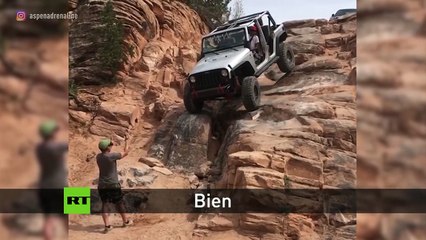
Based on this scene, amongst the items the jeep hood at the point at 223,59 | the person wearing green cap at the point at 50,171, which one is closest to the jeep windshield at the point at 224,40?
the jeep hood at the point at 223,59

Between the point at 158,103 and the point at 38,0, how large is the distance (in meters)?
7.47

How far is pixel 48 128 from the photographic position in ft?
4.14

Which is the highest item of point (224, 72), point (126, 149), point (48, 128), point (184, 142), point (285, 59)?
point (285, 59)

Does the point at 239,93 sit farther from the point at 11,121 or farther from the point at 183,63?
the point at 11,121

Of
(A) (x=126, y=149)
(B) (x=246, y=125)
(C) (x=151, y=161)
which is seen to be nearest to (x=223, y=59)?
(B) (x=246, y=125)

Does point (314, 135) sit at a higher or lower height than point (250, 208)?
higher

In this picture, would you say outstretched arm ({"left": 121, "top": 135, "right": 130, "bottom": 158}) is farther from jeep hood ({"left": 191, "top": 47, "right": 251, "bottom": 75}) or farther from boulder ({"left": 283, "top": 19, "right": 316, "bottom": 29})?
boulder ({"left": 283, "top": 19, "right": 316, "bottom": 29})

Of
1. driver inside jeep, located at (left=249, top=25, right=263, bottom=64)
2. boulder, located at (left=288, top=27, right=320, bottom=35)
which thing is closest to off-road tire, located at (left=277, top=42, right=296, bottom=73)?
driver inside jeep, located at (left=249, top=25, right=263, bottom=64)

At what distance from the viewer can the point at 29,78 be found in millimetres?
1149

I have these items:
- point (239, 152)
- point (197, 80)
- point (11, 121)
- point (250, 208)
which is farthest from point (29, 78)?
point (197, 80)

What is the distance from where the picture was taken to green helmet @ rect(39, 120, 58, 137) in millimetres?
1236

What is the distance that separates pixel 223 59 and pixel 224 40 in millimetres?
781

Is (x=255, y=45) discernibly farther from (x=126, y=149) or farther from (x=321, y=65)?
(x=126, y=149)

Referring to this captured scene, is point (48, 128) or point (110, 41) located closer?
point (48, 128)
